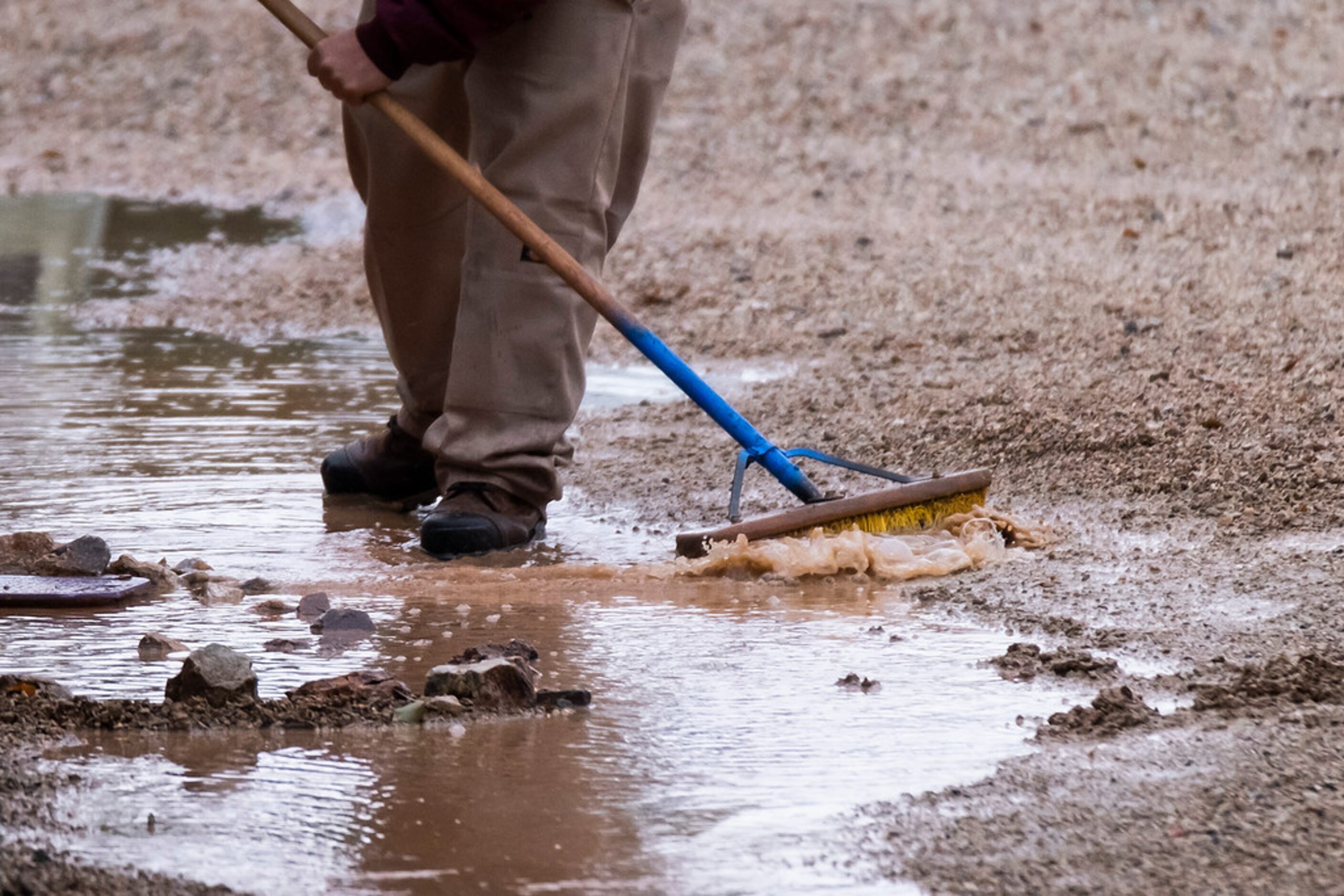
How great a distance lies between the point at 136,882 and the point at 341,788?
0.31 metres

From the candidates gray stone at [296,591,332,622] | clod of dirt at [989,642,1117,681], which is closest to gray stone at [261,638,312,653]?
gray stone at [296,591,332,622]

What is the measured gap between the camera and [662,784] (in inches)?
76.1

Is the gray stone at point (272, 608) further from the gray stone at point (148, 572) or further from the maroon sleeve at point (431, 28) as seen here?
the maroon sleeve at point (431, 28)

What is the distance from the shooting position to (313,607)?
8.70ft

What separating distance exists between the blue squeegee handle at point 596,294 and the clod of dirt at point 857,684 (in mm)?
767

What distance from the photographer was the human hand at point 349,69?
3135mm

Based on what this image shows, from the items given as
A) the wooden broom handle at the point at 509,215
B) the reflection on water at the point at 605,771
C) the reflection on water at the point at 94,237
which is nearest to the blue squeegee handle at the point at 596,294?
the wooden broom handle at the point at 509,215

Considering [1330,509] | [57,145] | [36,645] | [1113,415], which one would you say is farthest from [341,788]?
[57,145]

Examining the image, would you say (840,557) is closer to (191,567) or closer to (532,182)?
(532,182)

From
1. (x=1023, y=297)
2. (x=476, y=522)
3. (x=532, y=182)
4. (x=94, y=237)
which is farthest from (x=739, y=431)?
(x=94, y=237)

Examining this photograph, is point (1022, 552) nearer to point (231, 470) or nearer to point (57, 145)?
point (231, 470)

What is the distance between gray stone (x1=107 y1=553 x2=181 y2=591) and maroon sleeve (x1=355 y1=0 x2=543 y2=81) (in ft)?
3.21

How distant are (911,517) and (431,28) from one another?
1.20 meters

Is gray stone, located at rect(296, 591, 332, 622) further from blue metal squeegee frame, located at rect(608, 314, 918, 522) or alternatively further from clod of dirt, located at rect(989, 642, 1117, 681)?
clod of dirt, located at rect(989, 642, 1117, 681)
